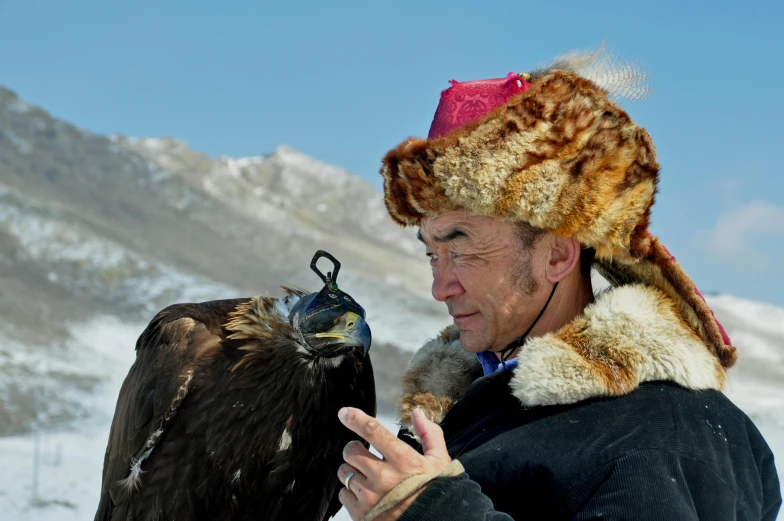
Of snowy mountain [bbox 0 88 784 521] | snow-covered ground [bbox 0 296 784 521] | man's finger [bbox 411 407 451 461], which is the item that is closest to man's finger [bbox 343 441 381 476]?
man's finger [bbox 411 407 451 461]

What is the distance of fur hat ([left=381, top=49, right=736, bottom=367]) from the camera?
82.6 inches

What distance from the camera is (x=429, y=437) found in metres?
1.74

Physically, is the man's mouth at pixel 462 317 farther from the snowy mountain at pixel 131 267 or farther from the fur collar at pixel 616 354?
the snowy mountain at pixel 131 267

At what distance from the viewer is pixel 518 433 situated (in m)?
1.97

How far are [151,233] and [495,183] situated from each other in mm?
32541

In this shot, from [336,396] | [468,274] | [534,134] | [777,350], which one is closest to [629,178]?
[534,134]

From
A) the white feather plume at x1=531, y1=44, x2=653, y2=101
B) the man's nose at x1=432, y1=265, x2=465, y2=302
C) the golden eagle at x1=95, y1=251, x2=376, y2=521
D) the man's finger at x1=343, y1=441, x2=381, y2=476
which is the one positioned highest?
the white feather plume at x1=531, y1=44, x2=653, y2=101

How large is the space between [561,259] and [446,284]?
0.35m

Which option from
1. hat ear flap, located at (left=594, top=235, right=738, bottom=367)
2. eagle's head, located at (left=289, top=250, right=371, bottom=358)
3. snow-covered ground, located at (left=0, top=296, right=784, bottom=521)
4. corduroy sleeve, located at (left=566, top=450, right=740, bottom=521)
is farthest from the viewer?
snow-covered ground, located at (left=0, top=296, right=784, bottom=521)

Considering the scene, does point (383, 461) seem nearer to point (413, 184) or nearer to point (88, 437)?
point (413, 184)

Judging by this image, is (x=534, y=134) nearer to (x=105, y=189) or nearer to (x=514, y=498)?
(x=514, y=498)

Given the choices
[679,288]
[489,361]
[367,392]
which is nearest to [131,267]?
[367,392]

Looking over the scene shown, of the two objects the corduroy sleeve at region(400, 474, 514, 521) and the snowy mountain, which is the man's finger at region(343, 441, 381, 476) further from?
the snowy mountain

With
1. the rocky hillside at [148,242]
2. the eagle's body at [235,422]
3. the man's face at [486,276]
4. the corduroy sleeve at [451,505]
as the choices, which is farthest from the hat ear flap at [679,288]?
the rocky hillside at [148,242]
